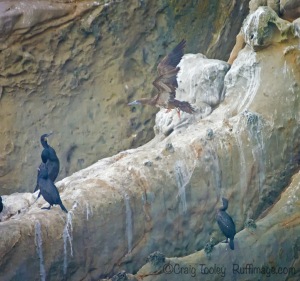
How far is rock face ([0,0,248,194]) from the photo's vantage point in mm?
12641

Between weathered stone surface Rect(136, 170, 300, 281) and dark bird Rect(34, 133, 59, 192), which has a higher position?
dark bird Rect(34, 133, 59, 192)

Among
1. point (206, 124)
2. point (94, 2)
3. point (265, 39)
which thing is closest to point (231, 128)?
point (206, 124)

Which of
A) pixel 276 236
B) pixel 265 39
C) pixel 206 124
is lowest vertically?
pixel 276 236

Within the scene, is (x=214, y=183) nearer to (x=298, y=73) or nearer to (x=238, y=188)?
(x=238, y=188)

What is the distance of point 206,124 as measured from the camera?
38.3 feet

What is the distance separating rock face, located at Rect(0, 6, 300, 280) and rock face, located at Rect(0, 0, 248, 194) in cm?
113

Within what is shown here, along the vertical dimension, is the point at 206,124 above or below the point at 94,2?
below

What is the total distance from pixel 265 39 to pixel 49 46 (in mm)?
2537

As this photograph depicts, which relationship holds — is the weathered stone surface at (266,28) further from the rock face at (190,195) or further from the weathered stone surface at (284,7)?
the weathered stone surface at (284,7)

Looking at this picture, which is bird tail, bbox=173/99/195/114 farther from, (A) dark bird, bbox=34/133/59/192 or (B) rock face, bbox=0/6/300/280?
(A) dark bird, bbox=34/133/59/192

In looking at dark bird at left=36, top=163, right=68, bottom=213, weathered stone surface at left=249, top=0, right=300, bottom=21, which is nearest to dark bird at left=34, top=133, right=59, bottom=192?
dark bird at left=36, top=163, right=68, bottom=213

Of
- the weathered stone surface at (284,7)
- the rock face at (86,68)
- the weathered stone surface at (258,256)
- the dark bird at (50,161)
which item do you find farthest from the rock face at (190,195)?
the rock face at (86,68)

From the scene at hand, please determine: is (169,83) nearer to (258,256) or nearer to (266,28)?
(266,28)

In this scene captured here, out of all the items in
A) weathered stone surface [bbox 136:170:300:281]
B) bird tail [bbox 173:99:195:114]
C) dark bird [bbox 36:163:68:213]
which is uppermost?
bird tail [bbox 173:99:195:114]
